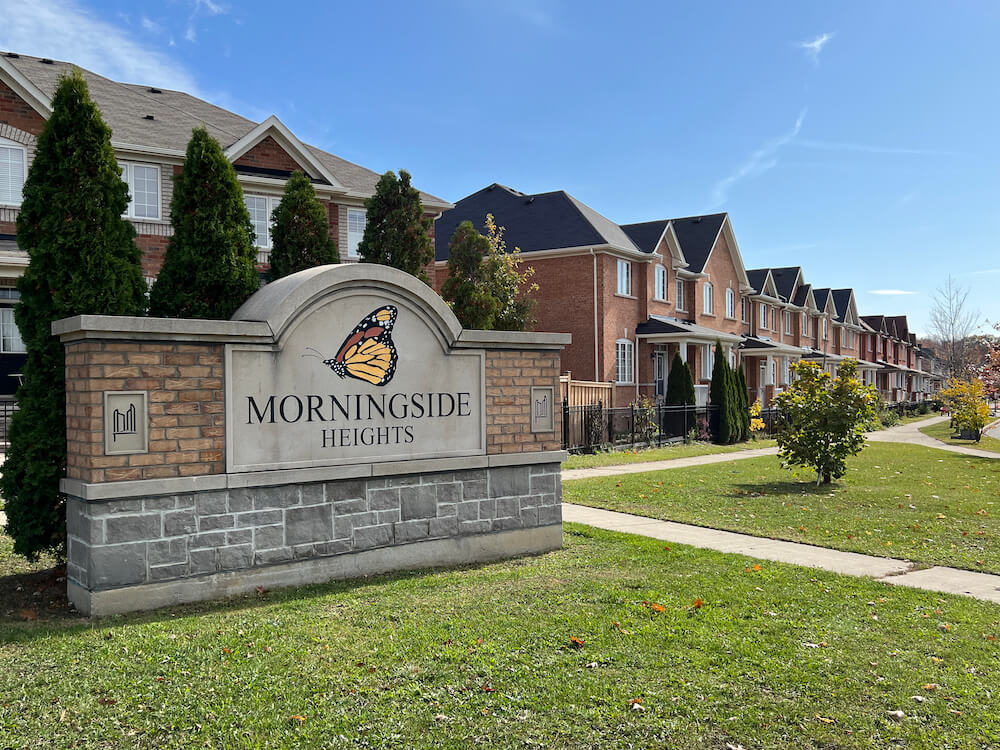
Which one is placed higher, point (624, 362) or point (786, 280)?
point (786, 280)

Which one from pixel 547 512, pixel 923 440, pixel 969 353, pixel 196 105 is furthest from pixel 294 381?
pixel 969 353

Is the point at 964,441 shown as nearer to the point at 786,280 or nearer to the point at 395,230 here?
the point at 786,280

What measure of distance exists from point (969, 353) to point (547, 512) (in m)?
68.4

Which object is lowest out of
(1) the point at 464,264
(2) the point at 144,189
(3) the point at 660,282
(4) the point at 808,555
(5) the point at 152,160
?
(4) the point at 808,555

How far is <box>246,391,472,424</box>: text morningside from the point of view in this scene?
6770mm

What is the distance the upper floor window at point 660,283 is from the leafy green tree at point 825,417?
52.0 ft

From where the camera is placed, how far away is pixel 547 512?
8484 mm

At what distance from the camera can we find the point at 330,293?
707cm

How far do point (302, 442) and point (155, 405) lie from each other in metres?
1.24

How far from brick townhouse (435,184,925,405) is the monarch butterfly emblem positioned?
18.0 m

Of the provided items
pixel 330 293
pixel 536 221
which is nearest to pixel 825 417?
pixel 330 293

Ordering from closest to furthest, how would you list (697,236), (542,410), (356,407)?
1. (356,407)
2. (542,410)
3. (697,236)

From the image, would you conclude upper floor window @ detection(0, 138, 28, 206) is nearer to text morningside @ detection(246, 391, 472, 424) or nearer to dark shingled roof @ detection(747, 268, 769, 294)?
text morningside @ detection(246, 391, 472, 424)

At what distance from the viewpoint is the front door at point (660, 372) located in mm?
30094
